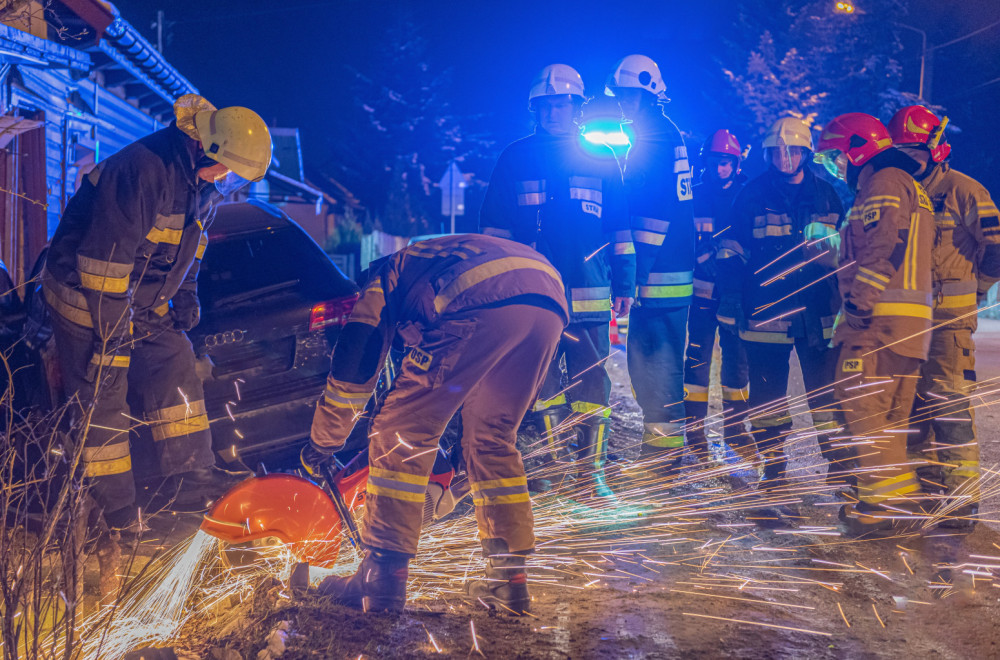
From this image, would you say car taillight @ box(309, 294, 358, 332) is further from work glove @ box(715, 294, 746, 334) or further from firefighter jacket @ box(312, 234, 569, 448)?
work glove @ box(715, 294, 746, 334)

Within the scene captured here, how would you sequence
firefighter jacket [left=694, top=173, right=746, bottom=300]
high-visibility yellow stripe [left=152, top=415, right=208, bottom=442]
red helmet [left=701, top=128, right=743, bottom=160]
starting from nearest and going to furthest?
high-visibility yellow stripe [left=152, top=415, right=208, bottom=442] → firefighter jacket [left=694, top=173, right=746, bottom=300] → red helmet [left=701, top=128, right=743, bottom=160]

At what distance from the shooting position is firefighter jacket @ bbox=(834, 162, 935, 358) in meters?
4.11

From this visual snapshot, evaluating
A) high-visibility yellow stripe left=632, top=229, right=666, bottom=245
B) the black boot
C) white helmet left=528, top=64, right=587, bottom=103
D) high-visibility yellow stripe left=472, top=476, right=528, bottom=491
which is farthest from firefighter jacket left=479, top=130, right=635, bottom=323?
the black boot

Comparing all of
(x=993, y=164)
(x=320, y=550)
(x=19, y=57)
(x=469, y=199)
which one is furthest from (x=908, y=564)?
(x=469, y=199)

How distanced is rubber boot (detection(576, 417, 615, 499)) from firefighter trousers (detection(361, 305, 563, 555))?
64.9 inches

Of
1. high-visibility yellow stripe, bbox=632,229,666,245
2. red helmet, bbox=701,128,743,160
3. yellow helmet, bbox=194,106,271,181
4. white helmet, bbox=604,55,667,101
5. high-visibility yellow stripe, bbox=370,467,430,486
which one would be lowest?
high-visibility yellow stripe, bbox=370,467,430,486

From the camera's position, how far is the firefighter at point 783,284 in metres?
5.07

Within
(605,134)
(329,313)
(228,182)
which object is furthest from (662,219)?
(228,182)

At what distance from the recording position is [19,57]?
282 inches

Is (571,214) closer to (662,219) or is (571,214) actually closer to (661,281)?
(662,219)

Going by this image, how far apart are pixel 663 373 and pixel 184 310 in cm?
286

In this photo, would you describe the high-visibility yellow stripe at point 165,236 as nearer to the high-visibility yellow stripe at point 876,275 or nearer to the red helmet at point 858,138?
the high-visibility yellow stripe at point 876,275

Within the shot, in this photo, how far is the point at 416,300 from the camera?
304 centimetres

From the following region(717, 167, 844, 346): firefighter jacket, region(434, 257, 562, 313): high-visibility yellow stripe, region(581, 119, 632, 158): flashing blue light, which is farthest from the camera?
region(717, 167, 844, 346): firefighter jacket
